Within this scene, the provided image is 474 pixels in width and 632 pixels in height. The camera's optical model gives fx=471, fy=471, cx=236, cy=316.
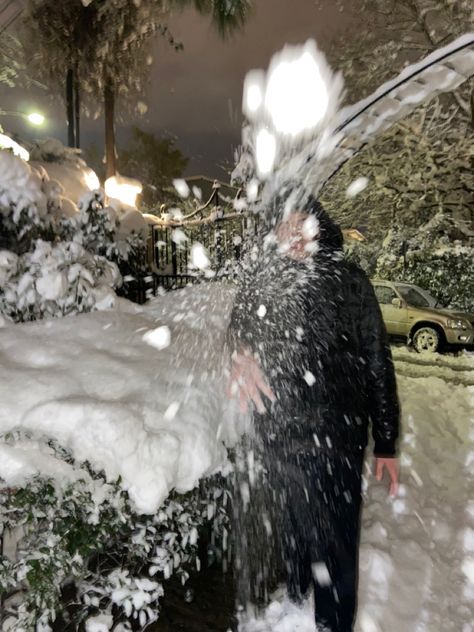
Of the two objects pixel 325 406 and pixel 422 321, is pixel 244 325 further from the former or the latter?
pixel 422 321

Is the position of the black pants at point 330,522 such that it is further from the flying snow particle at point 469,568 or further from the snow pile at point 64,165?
the snow pile at point 64,165

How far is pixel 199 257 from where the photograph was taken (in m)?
8.95

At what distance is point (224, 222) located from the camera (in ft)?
26.5

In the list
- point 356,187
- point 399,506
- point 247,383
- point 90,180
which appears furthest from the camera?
point 356,187

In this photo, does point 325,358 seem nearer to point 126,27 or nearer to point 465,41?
point 465,41

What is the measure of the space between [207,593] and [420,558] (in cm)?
137

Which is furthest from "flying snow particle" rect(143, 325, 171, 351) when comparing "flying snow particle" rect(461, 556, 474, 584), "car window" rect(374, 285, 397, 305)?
"car window" rect(374, 285, 397, 305)

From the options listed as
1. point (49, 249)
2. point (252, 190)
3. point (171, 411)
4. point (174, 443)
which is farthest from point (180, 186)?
point (174, 443)

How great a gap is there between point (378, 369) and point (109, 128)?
1145 centimetres

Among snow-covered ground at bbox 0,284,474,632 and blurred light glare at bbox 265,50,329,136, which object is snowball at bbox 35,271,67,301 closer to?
snow-covered ground at bbox 0,284,474,632

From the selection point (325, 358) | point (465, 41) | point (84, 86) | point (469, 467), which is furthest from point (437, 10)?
point (325, 358)

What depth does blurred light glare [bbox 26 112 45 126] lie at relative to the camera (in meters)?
10.4

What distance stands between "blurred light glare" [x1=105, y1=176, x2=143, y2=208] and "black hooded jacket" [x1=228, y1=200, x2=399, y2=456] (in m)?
8.37

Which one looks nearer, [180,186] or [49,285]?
[49,285]
